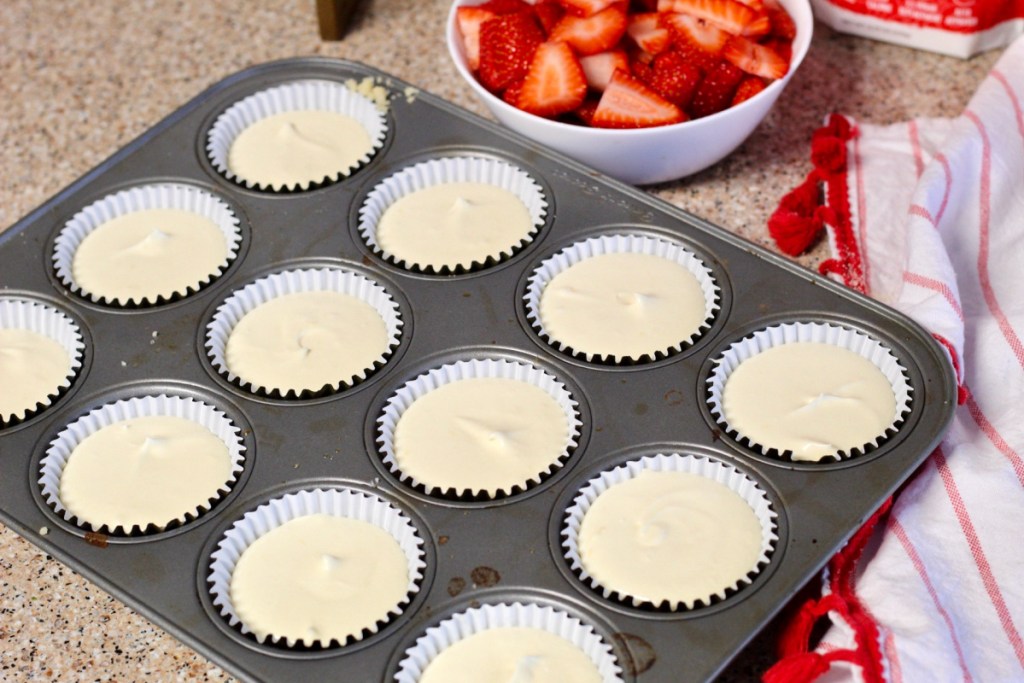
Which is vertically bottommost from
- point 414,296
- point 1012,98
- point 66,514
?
point 66,514

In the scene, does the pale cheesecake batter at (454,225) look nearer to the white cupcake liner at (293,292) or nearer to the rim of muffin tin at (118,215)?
the white cupcake liner at (293,292)

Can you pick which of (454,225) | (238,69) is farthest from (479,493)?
(238,69)

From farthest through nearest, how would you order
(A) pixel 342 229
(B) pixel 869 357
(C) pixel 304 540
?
(A) pixel 342 229 → (B) pixel 869 357 → (C) pixel 304 540

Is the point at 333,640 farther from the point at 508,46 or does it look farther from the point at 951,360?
the point at 508,46

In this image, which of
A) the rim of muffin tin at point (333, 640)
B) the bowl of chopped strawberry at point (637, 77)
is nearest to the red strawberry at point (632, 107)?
the bowl of chopped strawberry at point (637, 77)

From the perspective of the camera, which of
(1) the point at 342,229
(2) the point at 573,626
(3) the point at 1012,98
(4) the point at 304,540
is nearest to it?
(2) the point at 573,626

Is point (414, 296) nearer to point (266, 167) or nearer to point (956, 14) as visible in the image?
point (266, 167)

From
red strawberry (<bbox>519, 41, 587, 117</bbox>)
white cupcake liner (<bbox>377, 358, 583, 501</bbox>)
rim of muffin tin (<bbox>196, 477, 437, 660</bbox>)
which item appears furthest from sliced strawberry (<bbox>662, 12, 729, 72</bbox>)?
rim of muffin tin (<bbox>196, 477, 437, 660</bbox>)

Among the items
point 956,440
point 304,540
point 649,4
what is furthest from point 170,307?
point 956,440
